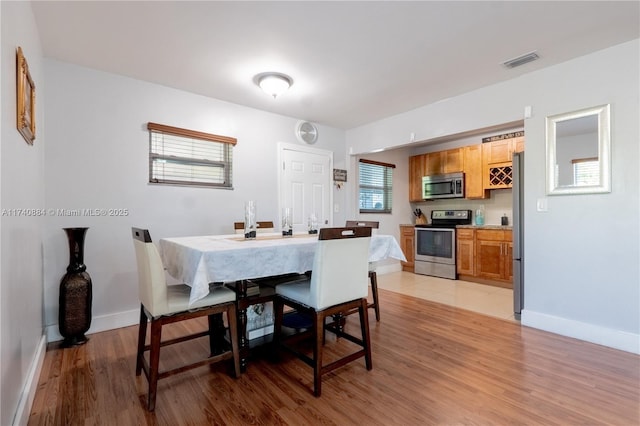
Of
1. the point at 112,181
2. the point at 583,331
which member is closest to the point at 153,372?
the point at 112,181

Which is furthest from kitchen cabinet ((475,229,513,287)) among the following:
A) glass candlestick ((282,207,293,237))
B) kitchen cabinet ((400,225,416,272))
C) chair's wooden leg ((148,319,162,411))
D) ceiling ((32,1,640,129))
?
chair's wooden leg ((148,319,162,411))

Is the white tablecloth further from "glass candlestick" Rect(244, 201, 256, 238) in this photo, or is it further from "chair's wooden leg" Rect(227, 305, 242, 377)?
"glass candlestick" Rect(244, 201, 256, 238)

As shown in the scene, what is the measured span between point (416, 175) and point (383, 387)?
456 centimetres

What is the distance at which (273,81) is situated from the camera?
9.52ft

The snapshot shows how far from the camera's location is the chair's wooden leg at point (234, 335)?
1.90m

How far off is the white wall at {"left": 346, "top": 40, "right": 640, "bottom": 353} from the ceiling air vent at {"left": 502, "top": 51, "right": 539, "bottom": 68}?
27cm

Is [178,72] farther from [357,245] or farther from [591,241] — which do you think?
[591,241]

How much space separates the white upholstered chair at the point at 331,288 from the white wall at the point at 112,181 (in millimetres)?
1808

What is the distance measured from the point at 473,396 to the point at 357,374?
0.69 metres

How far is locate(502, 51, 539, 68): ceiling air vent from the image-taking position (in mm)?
2570

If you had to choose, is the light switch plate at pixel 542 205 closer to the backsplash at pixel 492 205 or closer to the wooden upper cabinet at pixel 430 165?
the backsplash at pixel 492 205

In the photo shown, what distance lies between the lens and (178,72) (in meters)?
2.90

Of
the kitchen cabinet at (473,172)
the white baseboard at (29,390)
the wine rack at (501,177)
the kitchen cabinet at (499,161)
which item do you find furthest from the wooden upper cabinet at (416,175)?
the white baseboard at (29,390)

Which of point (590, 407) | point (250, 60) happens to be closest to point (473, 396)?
point (590, 407)
